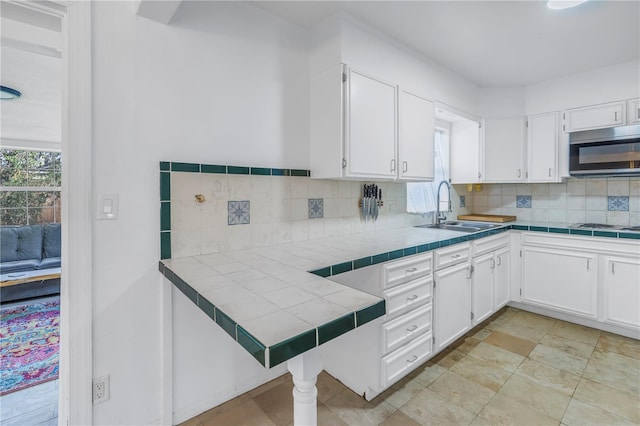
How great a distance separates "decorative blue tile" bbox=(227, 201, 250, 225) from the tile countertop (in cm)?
18

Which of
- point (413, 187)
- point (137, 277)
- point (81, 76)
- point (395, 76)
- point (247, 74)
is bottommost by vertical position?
point (137, 277)

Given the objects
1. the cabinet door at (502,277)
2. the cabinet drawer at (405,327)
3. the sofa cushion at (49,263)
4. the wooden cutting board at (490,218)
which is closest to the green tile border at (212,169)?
the cabinet drawer at (405,327)

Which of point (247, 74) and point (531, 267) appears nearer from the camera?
point (247, 74)

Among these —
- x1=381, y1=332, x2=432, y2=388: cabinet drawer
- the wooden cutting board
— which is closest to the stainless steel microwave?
the wooden cutting board

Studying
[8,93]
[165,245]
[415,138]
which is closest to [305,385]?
[165,245]

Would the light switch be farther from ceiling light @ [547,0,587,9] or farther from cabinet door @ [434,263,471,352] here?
ceiling light @ [547,0,587,9]

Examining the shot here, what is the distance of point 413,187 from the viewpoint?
2871mm

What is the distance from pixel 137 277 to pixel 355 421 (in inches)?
53.1

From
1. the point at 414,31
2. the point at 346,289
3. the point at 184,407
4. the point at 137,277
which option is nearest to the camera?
the point at 346,289

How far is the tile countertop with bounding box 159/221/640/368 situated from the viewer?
2.47 ft

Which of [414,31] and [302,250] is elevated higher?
[414,31]

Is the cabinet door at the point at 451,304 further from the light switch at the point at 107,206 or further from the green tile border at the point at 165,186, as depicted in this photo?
the light switch at the point at 107,206

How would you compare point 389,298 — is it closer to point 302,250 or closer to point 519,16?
point 302,250

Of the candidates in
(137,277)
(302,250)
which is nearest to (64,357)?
(137,277)
